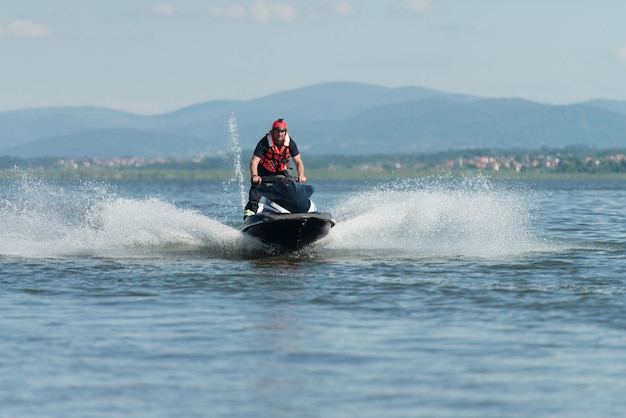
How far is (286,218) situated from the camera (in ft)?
62.0

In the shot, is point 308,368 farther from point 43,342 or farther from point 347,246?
point 347,246

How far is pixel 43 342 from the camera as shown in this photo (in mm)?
11539

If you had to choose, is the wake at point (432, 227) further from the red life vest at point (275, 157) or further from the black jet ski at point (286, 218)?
the red life vest at point (275, 157)

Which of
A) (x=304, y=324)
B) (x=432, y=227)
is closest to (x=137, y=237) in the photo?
(x=432, y=227)

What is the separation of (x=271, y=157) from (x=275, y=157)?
6 cm

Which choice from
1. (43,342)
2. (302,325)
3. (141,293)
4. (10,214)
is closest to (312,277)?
(141,293)

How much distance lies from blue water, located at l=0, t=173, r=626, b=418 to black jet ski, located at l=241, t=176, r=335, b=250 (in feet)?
1.45

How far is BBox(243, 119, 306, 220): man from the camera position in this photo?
1948cm

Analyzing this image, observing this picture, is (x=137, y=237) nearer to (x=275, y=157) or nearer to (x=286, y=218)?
(x=275, y=157)

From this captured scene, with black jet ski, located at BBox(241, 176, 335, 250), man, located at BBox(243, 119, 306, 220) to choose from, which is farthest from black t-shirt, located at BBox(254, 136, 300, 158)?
black jet ski, located at BBox(241, 176, 335, 250)

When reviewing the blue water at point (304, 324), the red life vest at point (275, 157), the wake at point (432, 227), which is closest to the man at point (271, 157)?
the red life vest at point (275, 157)

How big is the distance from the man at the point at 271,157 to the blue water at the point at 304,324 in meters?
0.83

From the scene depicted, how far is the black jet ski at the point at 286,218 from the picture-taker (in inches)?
749

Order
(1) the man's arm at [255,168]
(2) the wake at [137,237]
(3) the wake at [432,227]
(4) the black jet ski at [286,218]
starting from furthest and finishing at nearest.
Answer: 1. (3) the wake at [432,227]
2. (2) the wake at [137,237]
3. (1) the man's arm at [255,168]
4. (4) the black jet ski at [286,218]
